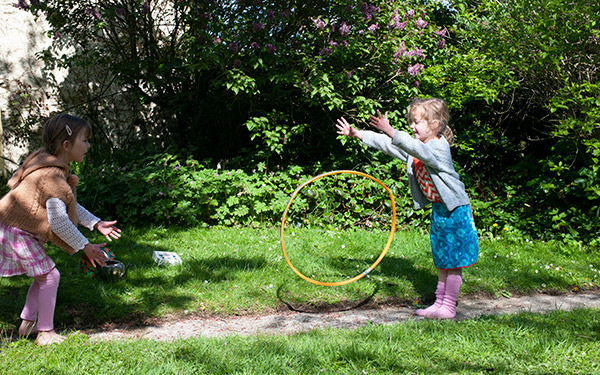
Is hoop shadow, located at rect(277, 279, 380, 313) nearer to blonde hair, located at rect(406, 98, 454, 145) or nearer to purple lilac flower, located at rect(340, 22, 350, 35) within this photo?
blonde hair, located at rect(406, 98, 454, 145)

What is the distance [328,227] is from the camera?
19.7 ft

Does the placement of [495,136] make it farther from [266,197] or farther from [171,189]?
[171,189]

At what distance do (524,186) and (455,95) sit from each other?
5.54 feet

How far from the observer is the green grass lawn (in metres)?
2.69

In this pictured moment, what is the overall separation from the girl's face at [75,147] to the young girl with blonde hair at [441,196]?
1803 millimetres

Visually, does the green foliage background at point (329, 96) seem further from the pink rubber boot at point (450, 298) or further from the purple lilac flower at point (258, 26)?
the pink rubber boot at point (450, 298)

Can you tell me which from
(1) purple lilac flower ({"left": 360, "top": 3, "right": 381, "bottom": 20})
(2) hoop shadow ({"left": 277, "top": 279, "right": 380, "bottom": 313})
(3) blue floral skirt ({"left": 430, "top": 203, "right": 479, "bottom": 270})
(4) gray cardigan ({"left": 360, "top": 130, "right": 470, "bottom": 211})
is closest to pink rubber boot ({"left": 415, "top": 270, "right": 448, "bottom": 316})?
(3) blue floral skirt ({"left": 430, "top": 203, "right": 479, "bottom": 270})

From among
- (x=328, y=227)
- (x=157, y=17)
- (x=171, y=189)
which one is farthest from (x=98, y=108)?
(x=328, y=227)

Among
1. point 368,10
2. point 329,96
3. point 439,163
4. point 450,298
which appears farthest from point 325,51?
point 450,298

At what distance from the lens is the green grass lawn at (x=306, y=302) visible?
269cm

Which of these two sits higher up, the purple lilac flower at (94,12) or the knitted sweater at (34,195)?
the purple lilac flower at (94,12)

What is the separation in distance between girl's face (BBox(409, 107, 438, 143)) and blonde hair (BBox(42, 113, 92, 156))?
237 centimetres

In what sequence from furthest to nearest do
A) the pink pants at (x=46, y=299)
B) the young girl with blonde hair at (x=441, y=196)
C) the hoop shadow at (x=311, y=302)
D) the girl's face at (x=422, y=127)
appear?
1. the hoop shadow at (x=311, y=302)
2. the girl's face at (x=422, y=127)
3. the young girl with blonde hair at (x=441, y=196)
4. the pink pants at (x=46, y=299)

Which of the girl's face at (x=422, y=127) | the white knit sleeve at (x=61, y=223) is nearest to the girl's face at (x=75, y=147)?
the white knit sleeve at (x=61, y=223)
